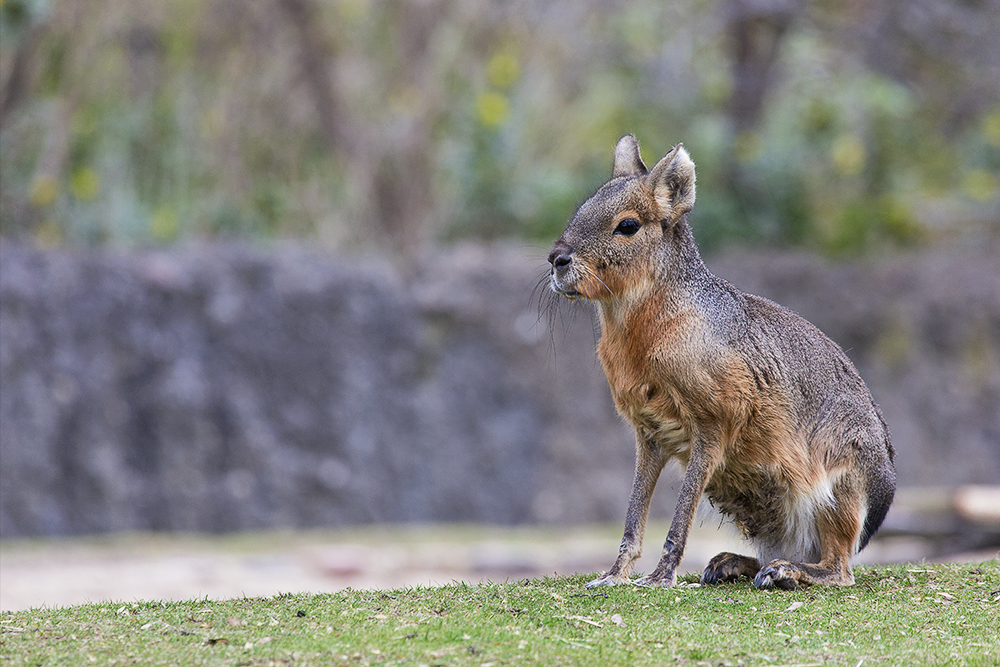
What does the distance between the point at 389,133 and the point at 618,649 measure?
10954mm

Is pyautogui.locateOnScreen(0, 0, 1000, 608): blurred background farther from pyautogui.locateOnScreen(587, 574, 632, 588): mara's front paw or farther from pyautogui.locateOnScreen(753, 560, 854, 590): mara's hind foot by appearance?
pyautogui.locateOnScreen(587, 574, 632, 588): mara's front paw

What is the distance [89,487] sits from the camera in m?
11.1

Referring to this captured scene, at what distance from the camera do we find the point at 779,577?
5137mm

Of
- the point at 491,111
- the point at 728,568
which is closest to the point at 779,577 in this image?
the point at 728,568

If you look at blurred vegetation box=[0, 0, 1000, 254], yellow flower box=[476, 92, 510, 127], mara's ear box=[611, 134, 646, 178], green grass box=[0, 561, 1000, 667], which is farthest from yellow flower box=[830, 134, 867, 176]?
green grass box=[0, 561, 1000, 667]

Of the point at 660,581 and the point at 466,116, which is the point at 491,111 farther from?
the point at 660,581

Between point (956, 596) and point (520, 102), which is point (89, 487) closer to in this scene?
point (520, 102)

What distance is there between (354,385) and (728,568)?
7.43m

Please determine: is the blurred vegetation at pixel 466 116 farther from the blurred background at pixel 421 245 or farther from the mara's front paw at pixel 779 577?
the mara's front paw at pixel 779 577

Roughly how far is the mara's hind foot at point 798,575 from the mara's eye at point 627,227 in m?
1.55

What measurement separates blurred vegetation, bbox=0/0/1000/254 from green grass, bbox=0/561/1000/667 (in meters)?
8.49

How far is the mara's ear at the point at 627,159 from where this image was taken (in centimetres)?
561

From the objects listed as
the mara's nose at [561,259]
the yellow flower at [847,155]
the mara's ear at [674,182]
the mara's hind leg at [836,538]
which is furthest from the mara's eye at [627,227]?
the yellow flower at [847,155]

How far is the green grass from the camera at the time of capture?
387 centimetres
